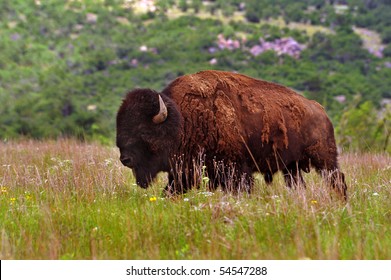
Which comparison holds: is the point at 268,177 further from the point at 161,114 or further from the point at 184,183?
the point at 161,114

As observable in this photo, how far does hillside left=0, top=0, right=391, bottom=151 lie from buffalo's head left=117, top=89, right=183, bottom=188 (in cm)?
3280

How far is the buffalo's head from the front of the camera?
27.0 feet

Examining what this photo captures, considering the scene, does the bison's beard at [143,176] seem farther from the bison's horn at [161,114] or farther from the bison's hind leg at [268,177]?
the bison's hind leg at [268,177]

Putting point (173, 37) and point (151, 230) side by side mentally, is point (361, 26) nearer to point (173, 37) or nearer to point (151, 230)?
point (173, 37)

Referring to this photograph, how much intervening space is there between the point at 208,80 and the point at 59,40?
209 ft

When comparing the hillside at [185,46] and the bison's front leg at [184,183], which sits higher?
the bison's front leg at [184,183]

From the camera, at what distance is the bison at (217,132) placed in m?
8.27

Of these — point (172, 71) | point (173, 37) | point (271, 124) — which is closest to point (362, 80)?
point (172, 71)

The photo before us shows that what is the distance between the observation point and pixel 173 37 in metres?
75.9

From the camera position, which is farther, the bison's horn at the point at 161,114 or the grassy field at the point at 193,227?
the bison's horn at the point at 161,114

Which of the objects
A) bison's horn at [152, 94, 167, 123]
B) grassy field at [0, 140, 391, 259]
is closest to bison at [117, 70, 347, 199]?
bison's horn at [152, 94, 167, 123]

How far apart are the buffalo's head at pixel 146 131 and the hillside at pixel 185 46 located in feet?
108

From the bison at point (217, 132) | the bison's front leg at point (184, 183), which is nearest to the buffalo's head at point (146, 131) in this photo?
the bison at point (217, 132)

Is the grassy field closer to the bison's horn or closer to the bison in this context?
the bison
